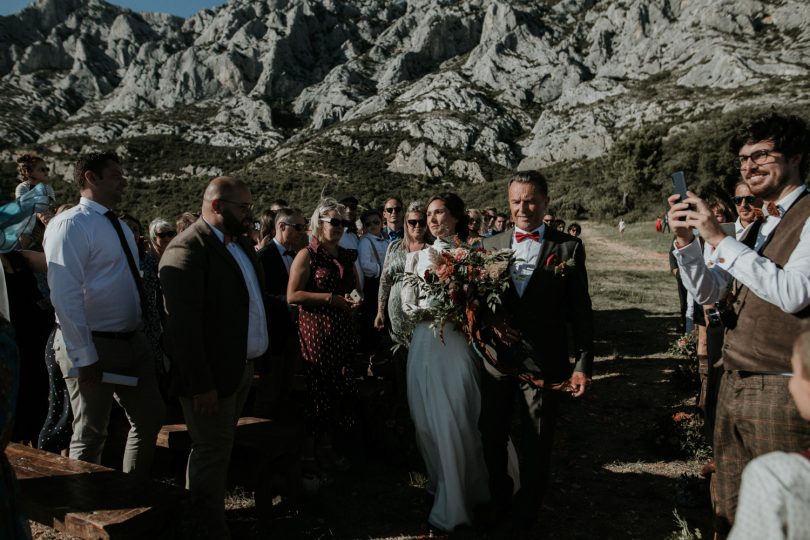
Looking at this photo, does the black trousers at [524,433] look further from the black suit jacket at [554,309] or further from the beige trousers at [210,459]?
the beige trousers at [210,459]

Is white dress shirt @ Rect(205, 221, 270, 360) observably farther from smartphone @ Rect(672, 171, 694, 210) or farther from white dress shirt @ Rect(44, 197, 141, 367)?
smartphone @ Rect(672, 171, 694, 210)

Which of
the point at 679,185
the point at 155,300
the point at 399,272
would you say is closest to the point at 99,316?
the point at 155,300

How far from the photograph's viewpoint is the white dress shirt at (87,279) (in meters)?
2.84

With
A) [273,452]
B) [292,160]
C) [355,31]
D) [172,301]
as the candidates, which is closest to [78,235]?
[172,301]

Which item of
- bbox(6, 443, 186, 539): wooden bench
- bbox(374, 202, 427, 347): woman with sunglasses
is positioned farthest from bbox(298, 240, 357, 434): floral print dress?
bbox(6, 443, 186, 539): wooden bench

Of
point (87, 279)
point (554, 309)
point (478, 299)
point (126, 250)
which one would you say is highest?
point (126, 250)

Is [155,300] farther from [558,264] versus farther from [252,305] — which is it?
[558,264]

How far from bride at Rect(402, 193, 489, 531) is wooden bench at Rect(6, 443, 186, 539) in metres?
1.65

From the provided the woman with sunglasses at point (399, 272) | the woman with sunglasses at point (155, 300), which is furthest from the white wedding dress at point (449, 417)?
the woman with sunglasses at point (155, 300)

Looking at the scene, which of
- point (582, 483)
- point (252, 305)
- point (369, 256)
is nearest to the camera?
point (252, 305)

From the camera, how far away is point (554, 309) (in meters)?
3.24

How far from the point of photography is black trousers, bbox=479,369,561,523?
3.22 meters

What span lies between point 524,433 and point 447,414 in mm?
541

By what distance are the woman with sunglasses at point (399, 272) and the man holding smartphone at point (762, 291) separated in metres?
2.13
